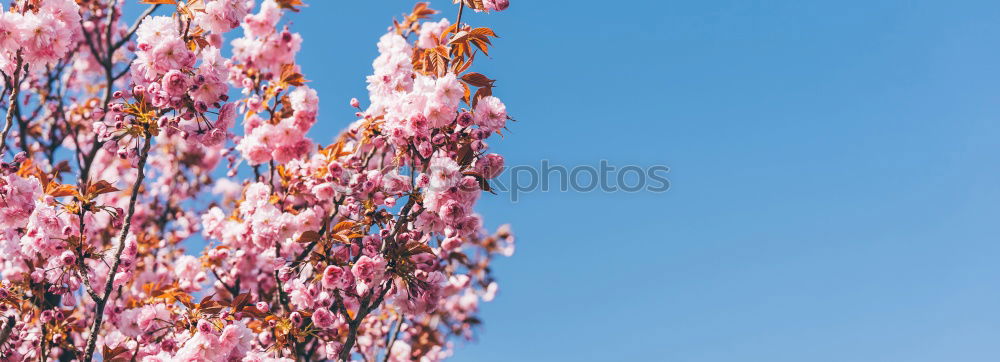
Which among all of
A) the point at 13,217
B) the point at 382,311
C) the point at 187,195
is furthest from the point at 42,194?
the point at 187,195

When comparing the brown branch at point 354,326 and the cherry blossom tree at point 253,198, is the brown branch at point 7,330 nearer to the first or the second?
the cherry blossom tree at point 253,198

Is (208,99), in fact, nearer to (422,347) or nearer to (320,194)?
(320,194)

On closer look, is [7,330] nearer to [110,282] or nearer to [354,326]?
[110,282]

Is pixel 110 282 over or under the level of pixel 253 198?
under

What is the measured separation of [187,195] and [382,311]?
2916 mm

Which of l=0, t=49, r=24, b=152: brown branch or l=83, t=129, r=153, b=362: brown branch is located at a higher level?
l=0, t=49, r=24, b=152: brown branch

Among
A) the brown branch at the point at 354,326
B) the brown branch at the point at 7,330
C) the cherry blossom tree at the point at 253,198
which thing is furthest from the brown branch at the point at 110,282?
the brown branch at the point at 354,326

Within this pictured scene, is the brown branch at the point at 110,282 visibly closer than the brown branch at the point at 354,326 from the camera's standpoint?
Yes

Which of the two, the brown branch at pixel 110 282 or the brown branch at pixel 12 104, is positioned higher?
the brown branch at pixel 12 104

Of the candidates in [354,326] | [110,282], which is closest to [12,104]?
[110,282]

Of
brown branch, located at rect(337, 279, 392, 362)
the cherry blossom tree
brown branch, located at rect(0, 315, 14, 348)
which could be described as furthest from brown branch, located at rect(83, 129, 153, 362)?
brown branch, located at rect(337, 279, 392, 362)

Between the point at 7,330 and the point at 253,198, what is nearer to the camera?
the point at 7,330

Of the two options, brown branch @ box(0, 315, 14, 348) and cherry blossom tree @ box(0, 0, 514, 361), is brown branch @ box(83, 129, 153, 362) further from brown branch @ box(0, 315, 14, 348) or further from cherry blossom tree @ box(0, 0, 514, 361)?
brown branch @ box(0, 315, 14, 348)

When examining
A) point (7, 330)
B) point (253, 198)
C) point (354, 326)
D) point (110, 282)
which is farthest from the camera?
point (253, 198)
